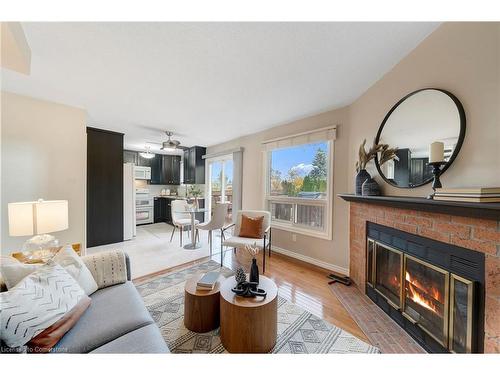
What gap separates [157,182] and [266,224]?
4.74 m

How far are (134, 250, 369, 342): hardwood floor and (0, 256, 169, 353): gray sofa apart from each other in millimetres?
1348

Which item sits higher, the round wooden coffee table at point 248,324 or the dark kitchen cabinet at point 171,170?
the dark kitchen cabinet at point 171,170

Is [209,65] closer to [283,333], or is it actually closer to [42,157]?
[283,333]

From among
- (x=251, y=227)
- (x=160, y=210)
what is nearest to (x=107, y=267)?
(x=251, y=227)

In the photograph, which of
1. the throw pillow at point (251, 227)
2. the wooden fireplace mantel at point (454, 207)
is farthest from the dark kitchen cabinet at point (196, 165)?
the wooden fireplace mantel at point (454, 207)

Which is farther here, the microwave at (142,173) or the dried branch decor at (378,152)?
the microwave at (142,173)

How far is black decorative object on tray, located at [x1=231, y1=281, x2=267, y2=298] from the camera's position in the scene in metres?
1.43

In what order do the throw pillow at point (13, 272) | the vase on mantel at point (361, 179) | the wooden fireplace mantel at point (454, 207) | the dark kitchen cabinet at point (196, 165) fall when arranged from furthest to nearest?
the dark kitchen cabinet at point (196, 165) < the vase on mantel at point (361, 179) < the throw pillow at point (13, 272) < the wooden fireplace mantel at point (454, 207)

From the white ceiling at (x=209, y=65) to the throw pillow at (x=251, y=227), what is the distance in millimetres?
1709

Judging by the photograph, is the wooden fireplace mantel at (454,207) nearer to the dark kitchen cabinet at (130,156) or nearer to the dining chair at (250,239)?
the dining chair at (250,239)

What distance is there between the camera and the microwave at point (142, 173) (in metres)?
5.81

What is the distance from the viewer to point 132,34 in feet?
4.66
